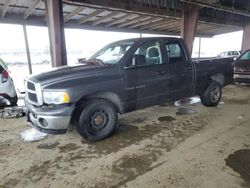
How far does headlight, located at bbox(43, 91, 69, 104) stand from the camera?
3.08 metres

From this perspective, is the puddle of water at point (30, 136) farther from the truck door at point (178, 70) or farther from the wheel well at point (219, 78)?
the wheel well at point (219, 78)

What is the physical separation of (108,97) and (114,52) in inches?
41.9

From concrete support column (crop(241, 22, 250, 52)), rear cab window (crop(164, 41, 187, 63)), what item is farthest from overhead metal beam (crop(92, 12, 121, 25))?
concrete support column (crop(241, 22, 250, 52))

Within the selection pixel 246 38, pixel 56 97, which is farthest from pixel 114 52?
pixel 246 38

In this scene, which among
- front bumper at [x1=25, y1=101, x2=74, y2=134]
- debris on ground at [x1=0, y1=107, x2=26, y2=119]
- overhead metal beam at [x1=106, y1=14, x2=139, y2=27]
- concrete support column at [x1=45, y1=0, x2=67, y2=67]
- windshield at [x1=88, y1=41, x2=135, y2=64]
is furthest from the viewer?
overhead metal beam at [x1=106, y1=14, x2=139, y2=27]

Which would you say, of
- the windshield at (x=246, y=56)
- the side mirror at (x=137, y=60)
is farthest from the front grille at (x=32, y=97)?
the windshield at (x=246, y=56)

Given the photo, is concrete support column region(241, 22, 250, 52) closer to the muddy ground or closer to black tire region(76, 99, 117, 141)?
the muddy ground

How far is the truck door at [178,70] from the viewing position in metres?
4.31

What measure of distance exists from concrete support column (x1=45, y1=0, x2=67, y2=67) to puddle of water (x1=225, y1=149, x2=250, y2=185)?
496 cm

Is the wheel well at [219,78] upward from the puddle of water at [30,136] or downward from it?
upward

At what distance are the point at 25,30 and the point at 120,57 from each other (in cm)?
770

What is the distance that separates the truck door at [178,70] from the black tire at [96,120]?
149 cm

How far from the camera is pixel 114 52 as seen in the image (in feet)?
13.6

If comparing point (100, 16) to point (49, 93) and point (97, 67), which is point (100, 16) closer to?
point (97, 67)
